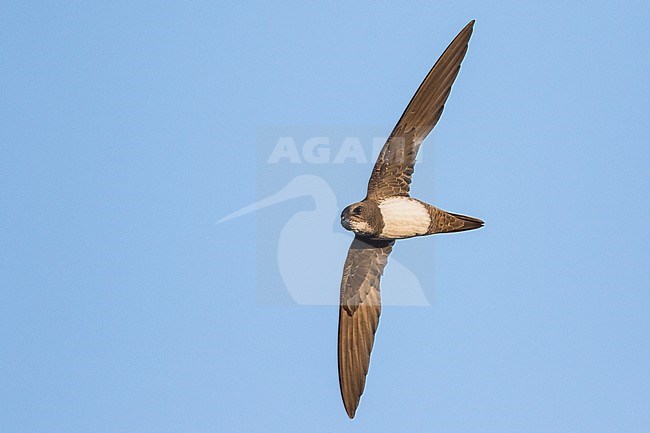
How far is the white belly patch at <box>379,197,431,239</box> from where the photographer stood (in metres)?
12.9

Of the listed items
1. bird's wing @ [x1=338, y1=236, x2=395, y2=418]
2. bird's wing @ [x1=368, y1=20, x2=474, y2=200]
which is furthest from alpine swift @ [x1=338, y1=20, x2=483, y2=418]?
bird's wing @ [x1=338, y1=236, x2=395, y2=418]

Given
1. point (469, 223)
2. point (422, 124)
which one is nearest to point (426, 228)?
point (469, 223)

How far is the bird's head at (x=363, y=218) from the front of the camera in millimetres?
12391

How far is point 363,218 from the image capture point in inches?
492

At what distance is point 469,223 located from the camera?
42.3ft

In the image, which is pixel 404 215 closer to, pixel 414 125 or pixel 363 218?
pixel 363 218

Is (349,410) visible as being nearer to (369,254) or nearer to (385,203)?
(369,254)

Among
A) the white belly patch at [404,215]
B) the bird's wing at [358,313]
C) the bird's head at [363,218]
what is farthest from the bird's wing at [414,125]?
the bird's wing at [358,313]

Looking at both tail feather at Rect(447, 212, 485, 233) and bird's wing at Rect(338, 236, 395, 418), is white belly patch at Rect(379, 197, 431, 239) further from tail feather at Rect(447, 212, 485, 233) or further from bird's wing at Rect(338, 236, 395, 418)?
bird's wing at Rect(338, 236, 395, 418)

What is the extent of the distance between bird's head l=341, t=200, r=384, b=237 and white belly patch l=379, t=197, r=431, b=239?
0.13 m

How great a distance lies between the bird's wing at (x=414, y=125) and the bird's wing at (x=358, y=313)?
1223mm

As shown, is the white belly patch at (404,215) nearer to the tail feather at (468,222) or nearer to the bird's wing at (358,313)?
A: the tail feather at (468,222)

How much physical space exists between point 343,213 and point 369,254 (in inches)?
63.9

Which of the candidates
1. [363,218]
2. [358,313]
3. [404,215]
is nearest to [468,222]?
[404,215]
